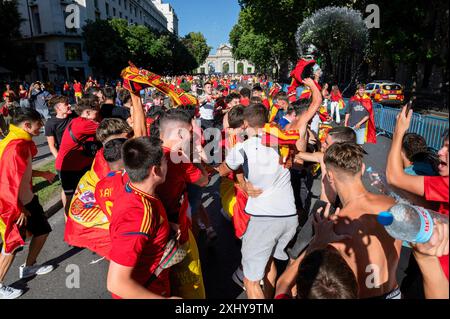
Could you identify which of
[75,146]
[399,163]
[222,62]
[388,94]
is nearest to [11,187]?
A: [75,146]

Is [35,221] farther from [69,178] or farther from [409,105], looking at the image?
[409,105]

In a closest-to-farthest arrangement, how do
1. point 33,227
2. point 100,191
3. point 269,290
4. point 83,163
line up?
point 100,191, point 269,290, point 33,227, point 83,163

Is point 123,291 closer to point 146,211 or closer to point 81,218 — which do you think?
point 146,211

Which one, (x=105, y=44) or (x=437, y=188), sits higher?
(x=105, y=44)

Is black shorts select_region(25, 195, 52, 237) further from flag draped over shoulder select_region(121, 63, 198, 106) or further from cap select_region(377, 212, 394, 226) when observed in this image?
cap select_region(377, 212, 394, 226)

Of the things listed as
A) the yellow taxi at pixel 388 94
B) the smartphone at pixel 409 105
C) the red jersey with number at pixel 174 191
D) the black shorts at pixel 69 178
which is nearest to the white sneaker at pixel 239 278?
the red jersey with number at pixel 174 191

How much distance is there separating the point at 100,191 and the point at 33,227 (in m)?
1.54

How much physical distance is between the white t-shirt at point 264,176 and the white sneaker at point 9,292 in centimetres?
258

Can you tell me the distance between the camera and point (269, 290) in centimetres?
299

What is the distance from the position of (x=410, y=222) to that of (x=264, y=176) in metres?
1.59

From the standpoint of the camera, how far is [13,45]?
28812mm

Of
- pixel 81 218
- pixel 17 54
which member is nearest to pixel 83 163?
pixel 81 218

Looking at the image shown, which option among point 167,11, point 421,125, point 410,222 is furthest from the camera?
point 167,11

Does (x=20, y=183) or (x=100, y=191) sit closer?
(x=100, y=191)
